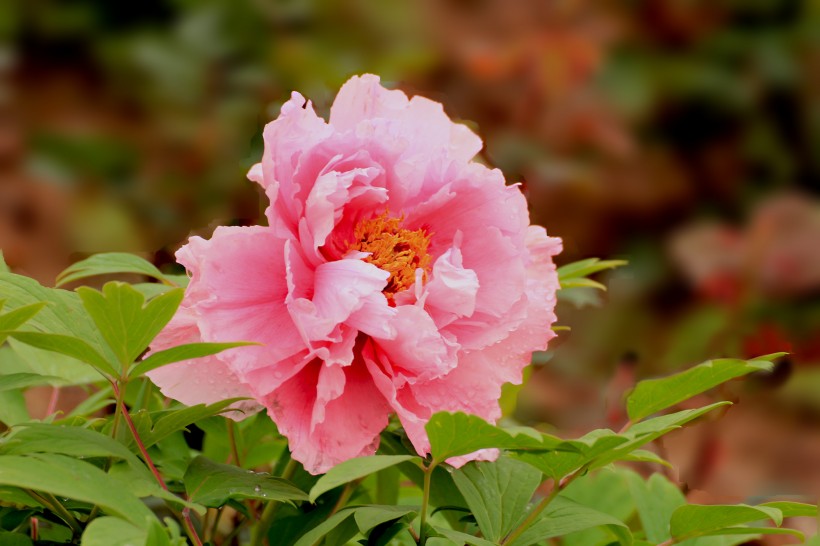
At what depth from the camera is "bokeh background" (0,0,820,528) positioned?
1.60 metres

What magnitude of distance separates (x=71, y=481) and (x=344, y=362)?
0.32 ft

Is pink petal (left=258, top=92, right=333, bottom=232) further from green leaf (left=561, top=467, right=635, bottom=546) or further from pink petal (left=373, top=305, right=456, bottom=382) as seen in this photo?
green leaf (left=561, top=467, right=635, bottom=546)

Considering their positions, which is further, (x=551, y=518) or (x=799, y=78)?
(x=799, y=78)

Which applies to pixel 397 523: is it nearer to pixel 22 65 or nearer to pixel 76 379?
pixel 76 379

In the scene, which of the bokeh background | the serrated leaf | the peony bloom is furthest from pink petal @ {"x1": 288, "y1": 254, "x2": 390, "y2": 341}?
the bokeh background

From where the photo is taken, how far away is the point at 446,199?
394mm

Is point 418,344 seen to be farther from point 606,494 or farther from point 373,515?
point 606,494

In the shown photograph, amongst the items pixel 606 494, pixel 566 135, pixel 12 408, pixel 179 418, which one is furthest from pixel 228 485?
pixel 566 135

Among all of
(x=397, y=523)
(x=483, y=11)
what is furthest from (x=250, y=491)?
(x=483, y=11)

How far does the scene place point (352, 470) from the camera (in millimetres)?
293

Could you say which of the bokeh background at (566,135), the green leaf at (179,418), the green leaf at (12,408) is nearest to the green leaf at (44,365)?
the green leaf at (12,408)

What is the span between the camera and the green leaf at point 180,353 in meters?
0.31

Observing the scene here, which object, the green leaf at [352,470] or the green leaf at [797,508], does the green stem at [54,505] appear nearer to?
the green leaf at [352,470]

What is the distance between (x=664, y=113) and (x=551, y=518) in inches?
70.0
